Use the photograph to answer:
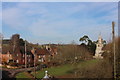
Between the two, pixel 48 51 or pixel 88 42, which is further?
pixel 88 42

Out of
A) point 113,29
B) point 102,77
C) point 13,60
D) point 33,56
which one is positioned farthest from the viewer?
point 33,56

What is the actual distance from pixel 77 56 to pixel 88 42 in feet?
49.2

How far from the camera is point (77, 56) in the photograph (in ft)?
70.0

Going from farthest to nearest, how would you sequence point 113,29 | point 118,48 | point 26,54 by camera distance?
1. point 26,54
2. point 118,48
3. point 113,29

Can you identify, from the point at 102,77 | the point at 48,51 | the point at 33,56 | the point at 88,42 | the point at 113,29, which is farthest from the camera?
the point at 88,42

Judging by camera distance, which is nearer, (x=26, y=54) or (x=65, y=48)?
(x=65, y=48)

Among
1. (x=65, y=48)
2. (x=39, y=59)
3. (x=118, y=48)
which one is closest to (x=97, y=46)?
(x=39, y=59)

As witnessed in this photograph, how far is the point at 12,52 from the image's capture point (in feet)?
80.7

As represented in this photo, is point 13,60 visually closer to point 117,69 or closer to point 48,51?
point 48,51

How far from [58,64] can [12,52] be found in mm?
7014

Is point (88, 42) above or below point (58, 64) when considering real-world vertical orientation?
above

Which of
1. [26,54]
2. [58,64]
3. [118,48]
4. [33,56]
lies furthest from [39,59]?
[118,48]

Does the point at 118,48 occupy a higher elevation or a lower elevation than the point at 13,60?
higher

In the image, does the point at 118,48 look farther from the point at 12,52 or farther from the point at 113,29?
the point at 12,52
